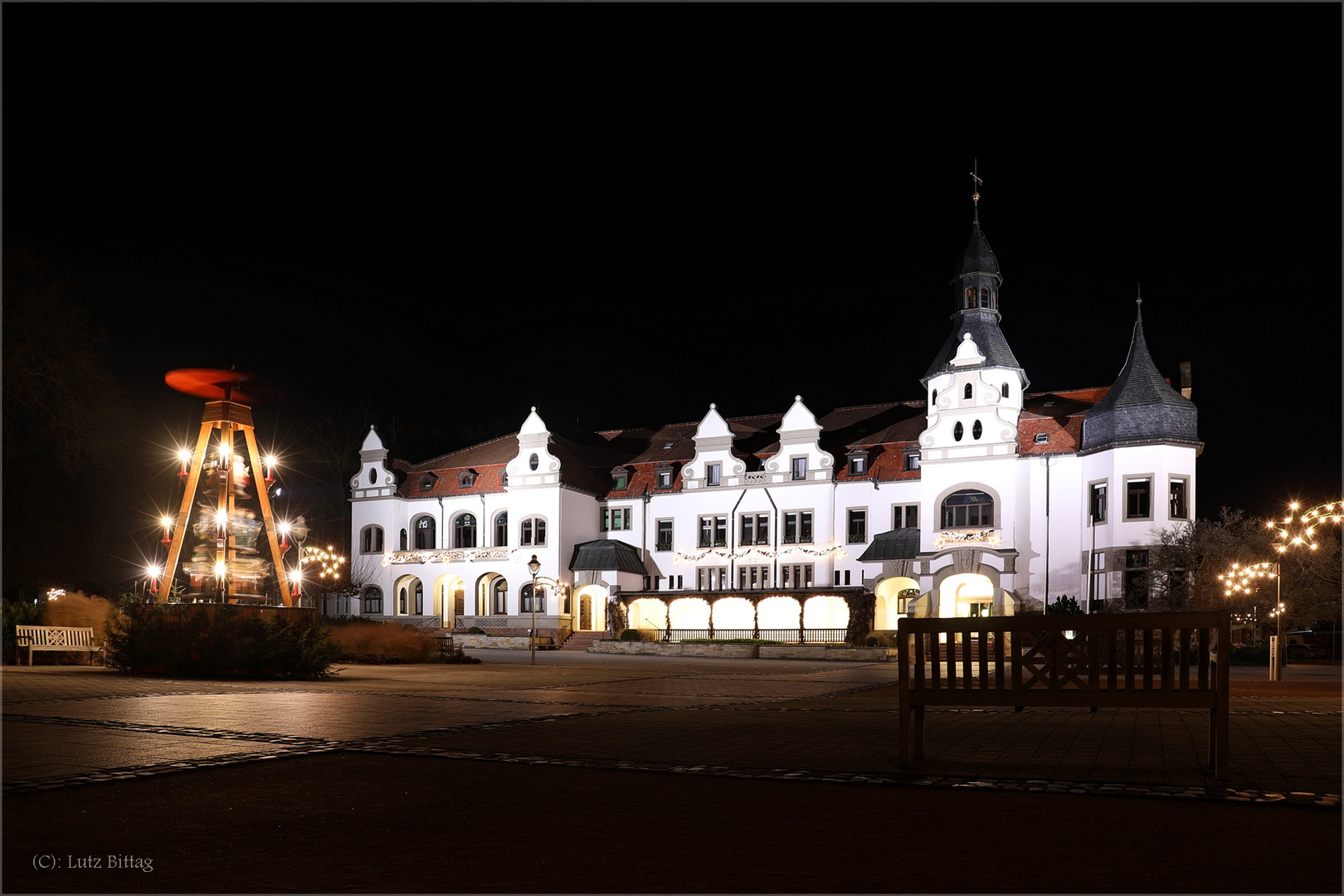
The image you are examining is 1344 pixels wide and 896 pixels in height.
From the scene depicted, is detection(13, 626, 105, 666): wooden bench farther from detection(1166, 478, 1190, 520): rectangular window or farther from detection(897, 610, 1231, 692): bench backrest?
detection(1166, 478, 1190, 520): rectangular window

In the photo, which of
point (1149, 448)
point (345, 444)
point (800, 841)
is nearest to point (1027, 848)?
point (800, 841)

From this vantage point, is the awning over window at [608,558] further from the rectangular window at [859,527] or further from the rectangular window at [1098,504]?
the rectangular window at [1098,504]

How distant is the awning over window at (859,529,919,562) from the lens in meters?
50.3

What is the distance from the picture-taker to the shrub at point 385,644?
28984 mm

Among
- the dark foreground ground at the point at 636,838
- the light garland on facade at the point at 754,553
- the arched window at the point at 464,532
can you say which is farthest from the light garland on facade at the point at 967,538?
the dark foreground ground at the point at 636,838

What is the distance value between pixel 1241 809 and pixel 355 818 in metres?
4.74

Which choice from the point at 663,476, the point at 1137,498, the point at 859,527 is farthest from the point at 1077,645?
the point at 663,476

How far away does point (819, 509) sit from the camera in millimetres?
54156

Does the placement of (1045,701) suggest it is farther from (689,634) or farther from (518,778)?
(689,634)

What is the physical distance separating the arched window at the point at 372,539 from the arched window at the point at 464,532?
460 cm

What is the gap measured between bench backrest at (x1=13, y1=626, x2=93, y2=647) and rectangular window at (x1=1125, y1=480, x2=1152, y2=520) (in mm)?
37487

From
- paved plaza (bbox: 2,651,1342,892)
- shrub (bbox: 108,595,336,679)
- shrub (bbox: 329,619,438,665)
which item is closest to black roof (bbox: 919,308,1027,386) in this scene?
shrub (bbox: 329,619,438,665)

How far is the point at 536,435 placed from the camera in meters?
59.4

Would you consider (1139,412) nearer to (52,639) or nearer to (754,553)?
(754,553)
